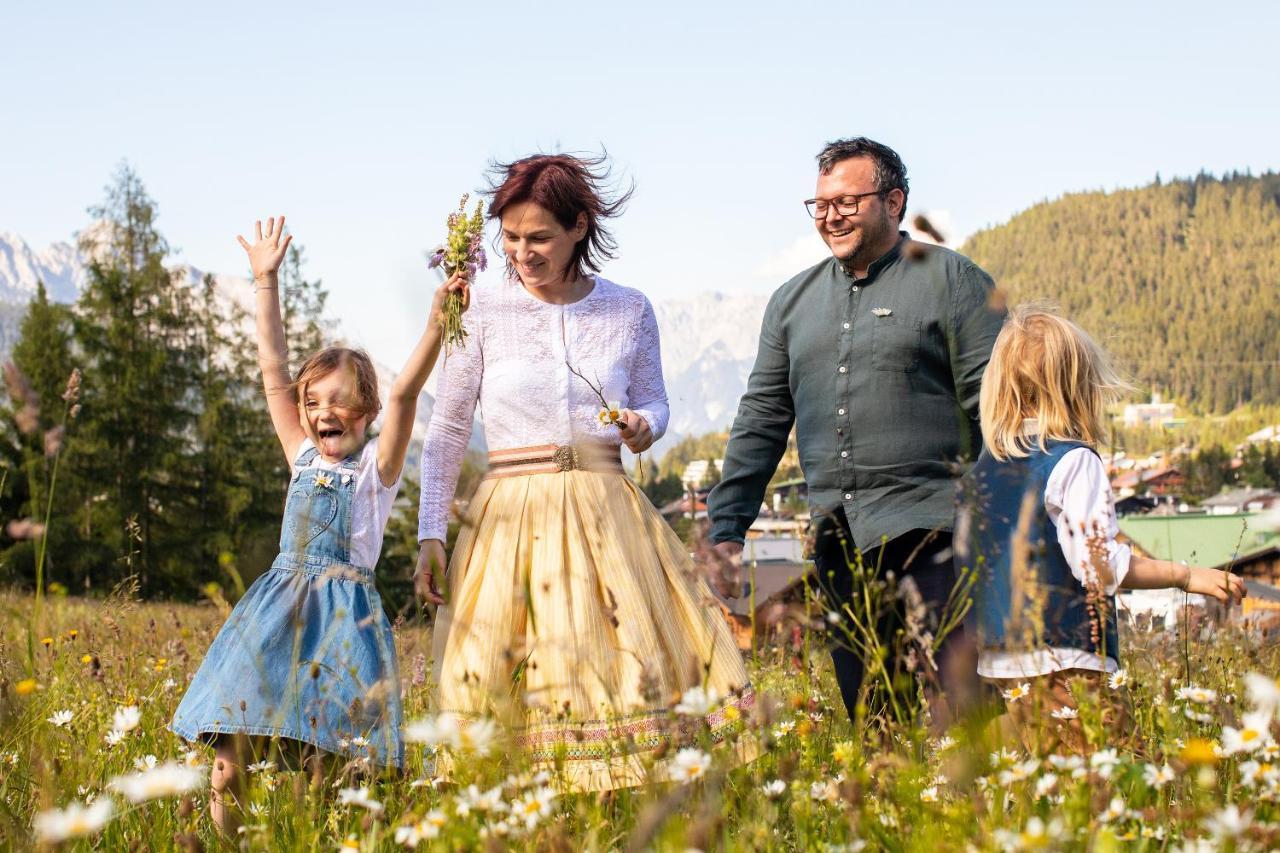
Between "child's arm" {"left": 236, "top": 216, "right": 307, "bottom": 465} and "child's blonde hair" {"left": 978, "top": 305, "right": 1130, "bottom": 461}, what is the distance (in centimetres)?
220

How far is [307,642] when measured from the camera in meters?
3.80

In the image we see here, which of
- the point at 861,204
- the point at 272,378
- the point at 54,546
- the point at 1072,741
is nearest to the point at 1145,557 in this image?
the point at 1072,741

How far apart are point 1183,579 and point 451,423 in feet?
7.40

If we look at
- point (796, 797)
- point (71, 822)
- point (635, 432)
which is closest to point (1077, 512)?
point (635, 432)

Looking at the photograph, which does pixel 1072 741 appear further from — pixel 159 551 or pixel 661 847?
pixel 159 551

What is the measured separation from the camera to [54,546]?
35.8 metres

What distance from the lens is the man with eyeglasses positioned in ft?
15.2

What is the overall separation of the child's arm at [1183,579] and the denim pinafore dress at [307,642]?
1.99 meters

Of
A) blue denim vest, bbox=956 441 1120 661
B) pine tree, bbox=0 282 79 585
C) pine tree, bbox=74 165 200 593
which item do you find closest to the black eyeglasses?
blue denim vest, bbox=956 441 1120 661

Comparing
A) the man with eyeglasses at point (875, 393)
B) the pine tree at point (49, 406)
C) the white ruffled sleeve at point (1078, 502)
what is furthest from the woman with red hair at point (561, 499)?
the pine tree at point (49, 406)

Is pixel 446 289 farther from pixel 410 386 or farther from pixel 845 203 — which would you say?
pixel 845 203

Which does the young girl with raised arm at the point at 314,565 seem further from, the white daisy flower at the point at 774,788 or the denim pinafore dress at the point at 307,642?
the white daisy flower at the point at 774,788

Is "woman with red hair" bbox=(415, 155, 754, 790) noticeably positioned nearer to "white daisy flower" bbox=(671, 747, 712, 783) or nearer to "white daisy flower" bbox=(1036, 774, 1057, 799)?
"white daisy flower" bbox=(671, 747, 712, 783)

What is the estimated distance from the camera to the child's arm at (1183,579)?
321 cm
